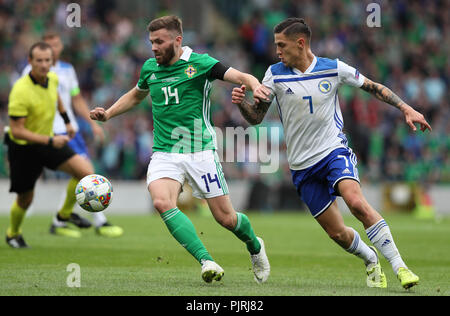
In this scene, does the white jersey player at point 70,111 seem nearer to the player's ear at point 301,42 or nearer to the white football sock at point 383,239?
the player's ear at point 301,42

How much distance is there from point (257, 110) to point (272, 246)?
511 cm

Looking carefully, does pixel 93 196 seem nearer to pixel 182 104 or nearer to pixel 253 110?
pixel 182 104

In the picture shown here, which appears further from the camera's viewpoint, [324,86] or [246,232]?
[246,232]

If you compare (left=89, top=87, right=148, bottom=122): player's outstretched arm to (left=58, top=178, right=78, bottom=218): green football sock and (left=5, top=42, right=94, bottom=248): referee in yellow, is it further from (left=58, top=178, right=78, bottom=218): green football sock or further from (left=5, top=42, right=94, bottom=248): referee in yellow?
(left=58, top=178, right=78, bottom=218): green football sock

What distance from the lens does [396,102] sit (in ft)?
24.3

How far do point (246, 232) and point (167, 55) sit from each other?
186 centimetres

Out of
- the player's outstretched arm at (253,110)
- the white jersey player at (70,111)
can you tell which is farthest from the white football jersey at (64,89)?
the player's outstretched arm at (253,110)

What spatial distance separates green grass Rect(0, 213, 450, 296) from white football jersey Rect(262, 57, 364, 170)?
1281mm

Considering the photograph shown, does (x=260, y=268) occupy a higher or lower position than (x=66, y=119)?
lower

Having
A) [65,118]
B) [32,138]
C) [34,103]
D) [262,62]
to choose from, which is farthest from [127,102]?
[262,62]

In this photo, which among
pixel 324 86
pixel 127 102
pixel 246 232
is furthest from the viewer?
pixel 127 102

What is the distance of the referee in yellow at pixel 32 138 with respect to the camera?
10852 millimetres

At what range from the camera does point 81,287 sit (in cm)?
708

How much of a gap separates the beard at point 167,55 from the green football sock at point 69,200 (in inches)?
177
